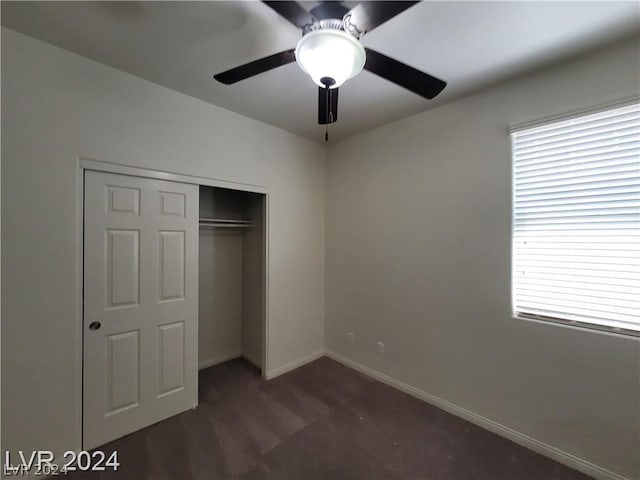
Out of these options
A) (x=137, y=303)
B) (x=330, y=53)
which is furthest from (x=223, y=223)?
(x=330, y=53)

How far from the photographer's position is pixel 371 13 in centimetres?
110

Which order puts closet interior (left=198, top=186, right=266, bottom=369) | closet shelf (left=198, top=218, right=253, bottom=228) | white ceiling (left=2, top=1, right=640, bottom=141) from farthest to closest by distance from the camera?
1. closet interior (left=198, top=186, right=266, bottom=369)
2. closet shelf (left=198, top=218, right=253, bottom=228)
3. white ceiling (left=2, top=1, right=640, bottom=141)

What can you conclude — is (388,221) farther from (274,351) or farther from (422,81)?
(274,351)

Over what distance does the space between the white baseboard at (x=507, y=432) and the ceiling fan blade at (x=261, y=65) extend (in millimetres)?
2890

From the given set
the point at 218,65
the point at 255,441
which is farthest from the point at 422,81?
the point at 255,441

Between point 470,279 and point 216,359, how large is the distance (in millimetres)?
2951

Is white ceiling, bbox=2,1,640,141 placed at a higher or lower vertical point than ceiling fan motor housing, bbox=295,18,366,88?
higher

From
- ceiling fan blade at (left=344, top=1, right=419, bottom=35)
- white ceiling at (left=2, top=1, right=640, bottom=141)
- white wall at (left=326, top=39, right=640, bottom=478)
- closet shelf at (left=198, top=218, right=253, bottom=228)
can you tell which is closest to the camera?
ceiling fan blade at (left=344, top=1, right=419, bottom=35)

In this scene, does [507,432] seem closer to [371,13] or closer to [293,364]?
[293,364]

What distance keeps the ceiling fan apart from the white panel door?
4.23 feet

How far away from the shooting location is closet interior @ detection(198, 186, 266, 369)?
3111mm

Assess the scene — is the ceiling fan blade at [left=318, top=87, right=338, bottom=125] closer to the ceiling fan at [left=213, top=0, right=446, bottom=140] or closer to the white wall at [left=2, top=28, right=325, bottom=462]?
the ceiling fan at [left=213, top=0, right=446, bottom=140]

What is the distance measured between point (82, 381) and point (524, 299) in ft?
10.7

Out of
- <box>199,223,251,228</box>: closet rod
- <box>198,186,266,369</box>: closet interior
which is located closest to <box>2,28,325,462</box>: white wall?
<box>199,223,251,228</box>: closet rod
